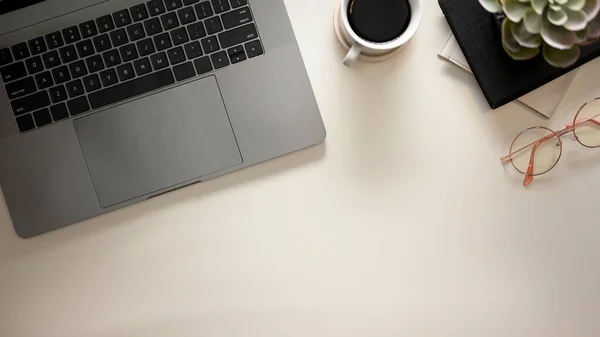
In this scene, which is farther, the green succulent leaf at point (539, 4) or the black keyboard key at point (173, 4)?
the black keyboard key at point (173, 4)

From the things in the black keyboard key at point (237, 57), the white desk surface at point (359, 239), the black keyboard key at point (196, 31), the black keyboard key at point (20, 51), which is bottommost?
the white desk surface at point (359, 239)

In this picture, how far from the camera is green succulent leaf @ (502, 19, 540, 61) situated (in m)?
0.69

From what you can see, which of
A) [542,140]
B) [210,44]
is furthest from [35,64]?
[542,140]

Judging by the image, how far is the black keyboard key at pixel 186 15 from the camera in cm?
75

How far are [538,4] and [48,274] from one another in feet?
2.37

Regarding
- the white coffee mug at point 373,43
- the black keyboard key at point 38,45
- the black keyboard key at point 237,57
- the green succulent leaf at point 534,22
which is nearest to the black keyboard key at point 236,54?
the black keyboard key at point 237,57

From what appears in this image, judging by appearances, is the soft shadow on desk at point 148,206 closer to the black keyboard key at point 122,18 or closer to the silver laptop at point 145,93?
the silver laptop at point 145,93

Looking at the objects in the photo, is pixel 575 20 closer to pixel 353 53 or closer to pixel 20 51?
pixel 353 53

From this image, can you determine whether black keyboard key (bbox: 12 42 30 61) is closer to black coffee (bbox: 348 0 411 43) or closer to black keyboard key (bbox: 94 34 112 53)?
black keyboard key (bbox: 94 34 112 53)

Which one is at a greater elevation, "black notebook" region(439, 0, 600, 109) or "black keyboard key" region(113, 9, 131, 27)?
"black keyboard key" region(113, 9, 131, 27)

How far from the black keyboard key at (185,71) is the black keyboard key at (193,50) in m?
0.01

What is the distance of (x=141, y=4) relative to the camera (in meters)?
0.75

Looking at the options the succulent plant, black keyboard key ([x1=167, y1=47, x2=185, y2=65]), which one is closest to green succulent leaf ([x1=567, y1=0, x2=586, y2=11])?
the succulent plant

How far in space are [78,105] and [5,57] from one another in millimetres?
117
